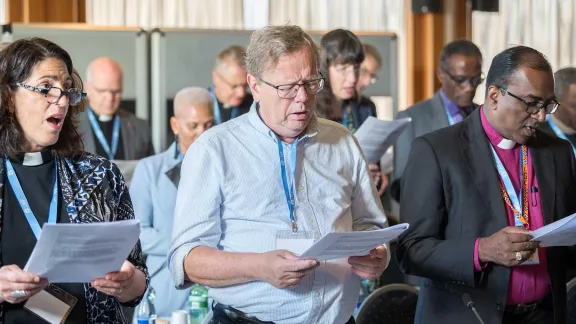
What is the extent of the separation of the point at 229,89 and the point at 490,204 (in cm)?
361

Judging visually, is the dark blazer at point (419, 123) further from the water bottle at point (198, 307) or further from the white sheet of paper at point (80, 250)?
the white sheet of paper at point (80, 250)

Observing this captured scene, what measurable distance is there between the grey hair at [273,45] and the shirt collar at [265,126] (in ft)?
0.42

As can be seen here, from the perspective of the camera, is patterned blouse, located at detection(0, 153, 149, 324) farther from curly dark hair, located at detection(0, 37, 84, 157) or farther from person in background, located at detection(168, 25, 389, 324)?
person in background, located at detection(168, 25, 389, 324)

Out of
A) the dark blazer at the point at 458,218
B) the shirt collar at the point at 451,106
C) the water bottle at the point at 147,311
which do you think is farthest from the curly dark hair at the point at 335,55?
the dark blazer at the point at 458,218

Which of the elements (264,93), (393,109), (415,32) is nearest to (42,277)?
(264,93)

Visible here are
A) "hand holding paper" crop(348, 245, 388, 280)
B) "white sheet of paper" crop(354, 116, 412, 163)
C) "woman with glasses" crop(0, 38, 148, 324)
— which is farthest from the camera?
"white sheet of paper" crop(354, 116, 412, 163)

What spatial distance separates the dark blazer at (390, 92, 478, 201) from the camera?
5.24 meters

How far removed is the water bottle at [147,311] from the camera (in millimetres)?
3834

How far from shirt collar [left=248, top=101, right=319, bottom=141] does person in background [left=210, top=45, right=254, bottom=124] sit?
3.62 m

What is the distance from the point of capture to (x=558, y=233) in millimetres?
3172

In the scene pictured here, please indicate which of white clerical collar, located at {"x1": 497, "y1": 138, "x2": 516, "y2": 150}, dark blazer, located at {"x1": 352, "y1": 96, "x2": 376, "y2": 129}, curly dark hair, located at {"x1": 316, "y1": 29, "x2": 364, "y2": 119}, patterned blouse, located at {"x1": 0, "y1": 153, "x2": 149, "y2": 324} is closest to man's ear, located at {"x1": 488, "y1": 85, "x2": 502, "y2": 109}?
white clerical collar, located at {"x1": 497, "y1": 138, "x2": 516, "y2": 150}

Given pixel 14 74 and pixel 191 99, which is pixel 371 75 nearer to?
pixel 191 99

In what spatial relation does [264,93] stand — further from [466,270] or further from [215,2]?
[215,2]

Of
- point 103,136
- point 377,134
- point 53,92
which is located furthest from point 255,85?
point 103,136
